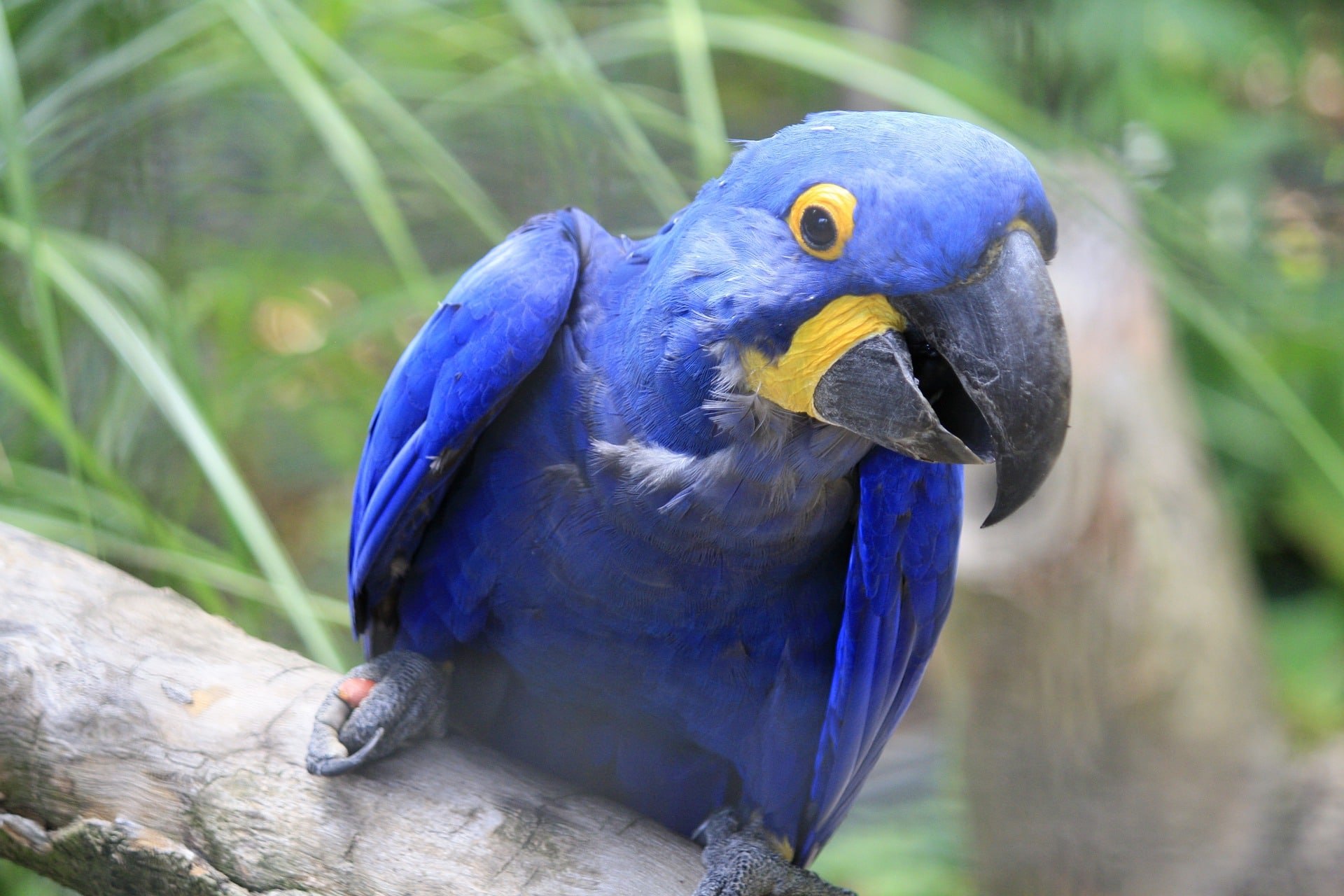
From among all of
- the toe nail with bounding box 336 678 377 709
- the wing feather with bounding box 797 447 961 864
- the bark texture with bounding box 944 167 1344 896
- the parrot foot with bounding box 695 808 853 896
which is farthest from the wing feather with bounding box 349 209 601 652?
the bark texture with bounding box 944 167 1344 896

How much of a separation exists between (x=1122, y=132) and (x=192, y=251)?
1.79 meters

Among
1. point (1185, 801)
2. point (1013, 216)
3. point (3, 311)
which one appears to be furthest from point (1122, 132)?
point (3, 311)

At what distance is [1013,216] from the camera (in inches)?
35.3

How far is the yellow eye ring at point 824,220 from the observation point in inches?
35.5

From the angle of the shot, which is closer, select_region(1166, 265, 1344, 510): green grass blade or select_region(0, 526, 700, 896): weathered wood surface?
select_region(0, 526, 700, 896): weathered wood surface

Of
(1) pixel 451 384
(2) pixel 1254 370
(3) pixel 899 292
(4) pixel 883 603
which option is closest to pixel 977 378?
(3) pixel 899 292

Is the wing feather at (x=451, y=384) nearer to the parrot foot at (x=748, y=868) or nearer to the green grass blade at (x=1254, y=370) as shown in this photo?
the parrot foot at (x=748, y=868)

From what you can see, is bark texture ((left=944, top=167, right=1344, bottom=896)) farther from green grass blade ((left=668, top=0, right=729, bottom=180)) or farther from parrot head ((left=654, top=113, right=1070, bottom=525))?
parrot head ((left=654, top=113, right=1070, bottom=525))

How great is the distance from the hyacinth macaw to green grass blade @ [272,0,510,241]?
1.40 feet

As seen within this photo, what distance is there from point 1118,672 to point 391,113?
1672 mm

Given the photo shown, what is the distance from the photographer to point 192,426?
1320 mm

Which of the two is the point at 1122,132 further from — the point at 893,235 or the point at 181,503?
the point at 181,503

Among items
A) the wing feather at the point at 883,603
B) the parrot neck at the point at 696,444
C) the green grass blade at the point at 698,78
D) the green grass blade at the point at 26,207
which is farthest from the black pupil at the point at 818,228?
the green grass blade at the point at 26,207

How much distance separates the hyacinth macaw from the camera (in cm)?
91
